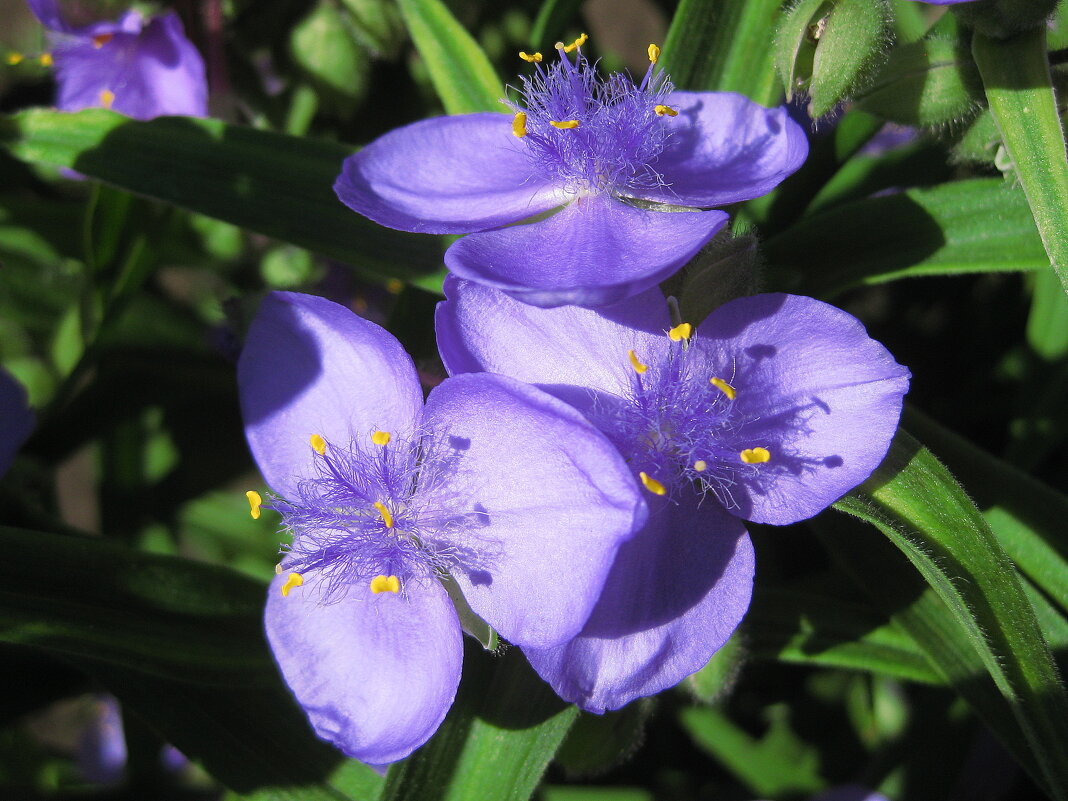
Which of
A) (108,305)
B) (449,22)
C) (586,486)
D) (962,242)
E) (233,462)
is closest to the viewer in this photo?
(586,486)

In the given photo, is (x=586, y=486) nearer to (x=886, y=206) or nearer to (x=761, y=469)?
(x=761, y=469)

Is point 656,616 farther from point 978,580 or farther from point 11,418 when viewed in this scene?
point 11,418

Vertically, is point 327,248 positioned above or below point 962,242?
below

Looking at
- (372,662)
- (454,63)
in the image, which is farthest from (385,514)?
(454,63)

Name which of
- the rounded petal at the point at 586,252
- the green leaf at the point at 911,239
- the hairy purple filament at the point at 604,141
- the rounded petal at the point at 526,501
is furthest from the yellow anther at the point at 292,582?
the green leaf at the point at 911,239

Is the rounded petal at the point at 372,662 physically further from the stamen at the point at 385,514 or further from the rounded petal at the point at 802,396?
the rounded petal at the point at 802,396

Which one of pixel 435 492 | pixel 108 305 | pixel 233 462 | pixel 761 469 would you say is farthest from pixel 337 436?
pixel 233 462
